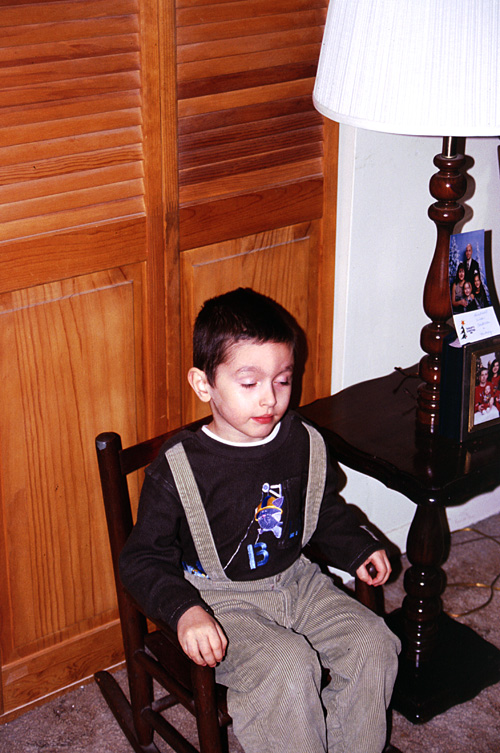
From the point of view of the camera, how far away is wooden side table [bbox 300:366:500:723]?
1640mm

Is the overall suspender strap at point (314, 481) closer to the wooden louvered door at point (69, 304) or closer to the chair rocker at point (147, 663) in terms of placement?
the chair rocker at point (147, 663)

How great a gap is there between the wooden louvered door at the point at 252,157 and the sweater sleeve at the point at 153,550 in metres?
Answer: 0.37

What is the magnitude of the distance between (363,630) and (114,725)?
2.10 ft

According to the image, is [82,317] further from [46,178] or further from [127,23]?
[127,23]

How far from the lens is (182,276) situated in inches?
68.2

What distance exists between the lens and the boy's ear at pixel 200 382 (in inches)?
60.5

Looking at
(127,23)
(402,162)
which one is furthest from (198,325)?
(402,162)

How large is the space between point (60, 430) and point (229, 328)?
421 mm

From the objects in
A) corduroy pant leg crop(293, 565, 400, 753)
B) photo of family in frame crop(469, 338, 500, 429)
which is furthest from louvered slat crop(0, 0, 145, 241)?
corduroy pant leg crop(293, 565, 400, 753)

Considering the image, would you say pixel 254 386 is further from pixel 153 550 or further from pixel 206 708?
pixel 206 708

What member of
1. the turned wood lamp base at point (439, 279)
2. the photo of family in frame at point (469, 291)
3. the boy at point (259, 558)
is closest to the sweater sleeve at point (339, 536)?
the boy at point (259, 558)

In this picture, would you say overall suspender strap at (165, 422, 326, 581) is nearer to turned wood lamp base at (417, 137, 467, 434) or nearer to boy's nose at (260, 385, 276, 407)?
boy's nose at (260, 385, 276, 407)

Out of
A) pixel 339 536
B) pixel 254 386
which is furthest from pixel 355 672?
pixel 254 386

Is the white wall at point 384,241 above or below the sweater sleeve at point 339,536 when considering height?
above
